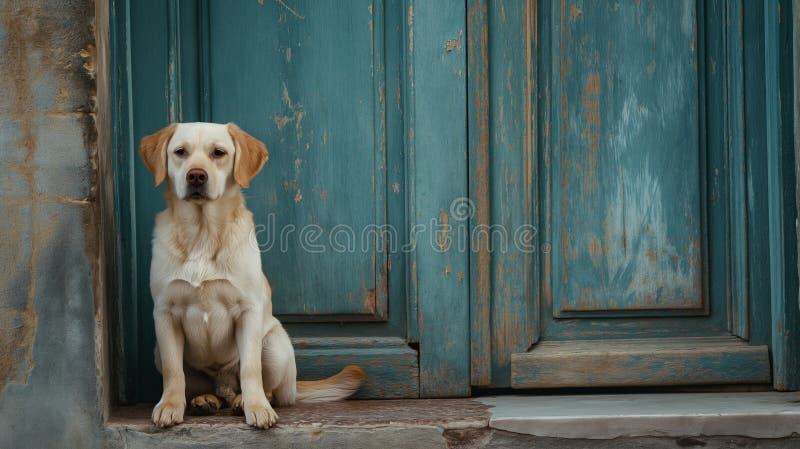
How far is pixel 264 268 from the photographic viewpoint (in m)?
3.62

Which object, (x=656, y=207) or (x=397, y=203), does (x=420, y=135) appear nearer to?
(x=397, y=203)

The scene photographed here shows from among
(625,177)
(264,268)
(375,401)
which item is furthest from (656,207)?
(264,268)

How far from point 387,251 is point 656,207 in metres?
1.17

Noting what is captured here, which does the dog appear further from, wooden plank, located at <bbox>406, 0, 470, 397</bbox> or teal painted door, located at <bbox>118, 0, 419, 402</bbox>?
wooden plank, located at <bbox>406, 0, 470, 397</bbox>

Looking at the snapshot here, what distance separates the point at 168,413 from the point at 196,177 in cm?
83

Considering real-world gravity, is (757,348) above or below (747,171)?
below

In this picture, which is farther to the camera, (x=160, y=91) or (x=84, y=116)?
(x=160, y=91)

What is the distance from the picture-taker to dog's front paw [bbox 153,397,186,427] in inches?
116

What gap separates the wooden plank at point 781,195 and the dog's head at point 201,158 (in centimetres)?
211

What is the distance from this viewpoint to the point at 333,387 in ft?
11.1

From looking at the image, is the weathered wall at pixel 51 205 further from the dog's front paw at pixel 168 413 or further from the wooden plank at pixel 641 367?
the wooden plank at pixel 641 367

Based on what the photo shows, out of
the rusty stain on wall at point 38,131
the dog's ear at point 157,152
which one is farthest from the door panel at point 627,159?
the rusty stain on wall at point 38,131

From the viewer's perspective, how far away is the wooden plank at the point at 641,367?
3.56 m

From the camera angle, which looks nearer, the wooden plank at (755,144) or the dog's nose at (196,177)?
the dog's nose at (196,177)
